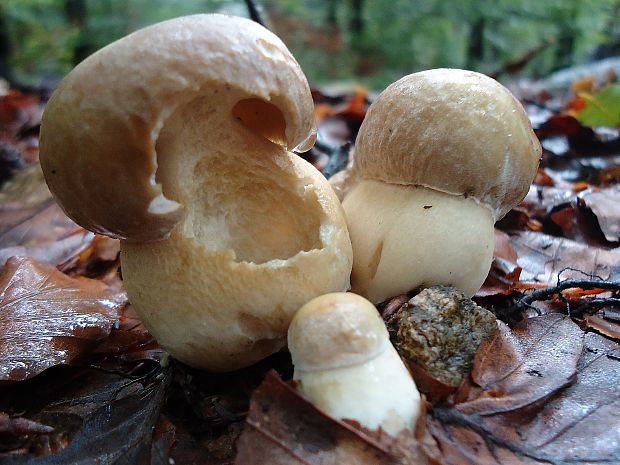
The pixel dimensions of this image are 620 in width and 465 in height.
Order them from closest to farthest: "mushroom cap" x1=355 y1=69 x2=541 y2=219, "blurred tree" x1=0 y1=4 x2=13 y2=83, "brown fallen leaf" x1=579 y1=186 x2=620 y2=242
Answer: "mushroom cap" x1=355 y1=69 x2=541 y2=219 < "brown fallen leaf" x1=579 y1=186 x2=620 y2=242 < "blurred tree" x1=0 y1=4 x2=13 y2=83

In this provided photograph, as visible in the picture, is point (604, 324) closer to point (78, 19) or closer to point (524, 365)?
point (524, 365)

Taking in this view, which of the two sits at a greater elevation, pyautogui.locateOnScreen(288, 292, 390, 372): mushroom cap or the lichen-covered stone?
pyautogui.locateOnScreen(288, 292, 390, 372): mushroom cap

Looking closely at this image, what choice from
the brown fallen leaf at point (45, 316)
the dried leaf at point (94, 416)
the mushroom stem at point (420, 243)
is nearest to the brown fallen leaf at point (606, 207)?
the mushroom stem at point (420, 243)

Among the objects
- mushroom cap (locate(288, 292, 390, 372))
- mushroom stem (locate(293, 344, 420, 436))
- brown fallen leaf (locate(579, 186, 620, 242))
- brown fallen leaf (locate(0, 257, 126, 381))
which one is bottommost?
brown fallen leaf (locate(579, 186, 620, 242))

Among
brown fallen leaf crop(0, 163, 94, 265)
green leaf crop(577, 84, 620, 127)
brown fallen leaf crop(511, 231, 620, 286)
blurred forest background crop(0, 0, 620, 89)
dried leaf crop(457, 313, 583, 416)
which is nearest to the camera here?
dried leaf crop(457, 313, 583, 416)

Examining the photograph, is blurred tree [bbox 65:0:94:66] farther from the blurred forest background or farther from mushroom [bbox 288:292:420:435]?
mushroom [bbox 288:292:420:435]

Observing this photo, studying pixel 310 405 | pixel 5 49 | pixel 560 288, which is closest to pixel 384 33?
pixel 5 49

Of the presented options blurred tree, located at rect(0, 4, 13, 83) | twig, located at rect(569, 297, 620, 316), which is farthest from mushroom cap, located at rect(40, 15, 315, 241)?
blurred tree, located at rect(0, 4, 13, 83)
